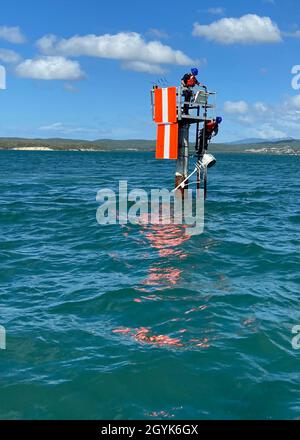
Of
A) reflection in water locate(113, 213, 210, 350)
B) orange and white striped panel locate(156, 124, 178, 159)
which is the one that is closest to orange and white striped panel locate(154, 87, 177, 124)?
orange and white striped panel locate(156, 124, 178, 159)

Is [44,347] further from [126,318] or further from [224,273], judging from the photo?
[224,273]

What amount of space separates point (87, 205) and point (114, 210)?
209 cm

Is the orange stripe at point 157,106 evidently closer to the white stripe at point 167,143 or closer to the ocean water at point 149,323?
the white stripe at point 167,143

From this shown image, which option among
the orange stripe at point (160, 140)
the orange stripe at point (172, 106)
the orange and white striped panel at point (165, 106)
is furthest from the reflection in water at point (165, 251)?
the orange and white striped panel at point (165, 106)

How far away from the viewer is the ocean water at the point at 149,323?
6758 millimetres

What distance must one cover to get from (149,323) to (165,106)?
47.7 ft

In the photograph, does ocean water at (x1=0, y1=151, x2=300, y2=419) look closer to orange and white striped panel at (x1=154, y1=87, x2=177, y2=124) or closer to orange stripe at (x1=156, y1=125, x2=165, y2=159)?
orange stripe at (x1=156, y1=125, x2=165, y2=159)

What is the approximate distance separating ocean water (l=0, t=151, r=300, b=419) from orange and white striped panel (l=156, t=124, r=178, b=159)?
5860mm

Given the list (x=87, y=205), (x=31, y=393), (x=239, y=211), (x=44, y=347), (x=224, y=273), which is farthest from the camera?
(x=87, y=205)

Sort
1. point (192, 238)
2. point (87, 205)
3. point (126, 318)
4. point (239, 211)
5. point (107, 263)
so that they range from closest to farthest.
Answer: point (126, 318) → point (107, 263) → point (192, 238) → point (239, 211) → point (87, 205)

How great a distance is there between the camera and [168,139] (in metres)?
22.2

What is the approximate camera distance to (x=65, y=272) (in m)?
12.4
